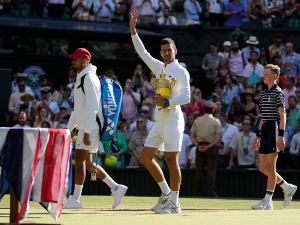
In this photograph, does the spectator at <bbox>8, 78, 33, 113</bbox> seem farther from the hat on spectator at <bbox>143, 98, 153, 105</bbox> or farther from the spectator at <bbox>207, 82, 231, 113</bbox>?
the spectator at <bbox>207, 82, 231, 113</bbox>

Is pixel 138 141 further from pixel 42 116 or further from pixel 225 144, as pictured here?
pixel 42 116

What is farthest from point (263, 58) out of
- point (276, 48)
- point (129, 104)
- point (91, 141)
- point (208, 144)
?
point (91, 141)

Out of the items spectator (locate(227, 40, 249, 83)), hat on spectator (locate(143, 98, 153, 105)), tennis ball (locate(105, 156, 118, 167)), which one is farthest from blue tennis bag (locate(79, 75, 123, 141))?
spectator (locate(227, 40, 249, 83))

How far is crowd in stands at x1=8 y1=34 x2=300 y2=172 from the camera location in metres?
18.3

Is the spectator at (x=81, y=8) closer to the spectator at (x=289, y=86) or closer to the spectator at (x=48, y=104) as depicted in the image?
the spectator at (x=48, y=104)

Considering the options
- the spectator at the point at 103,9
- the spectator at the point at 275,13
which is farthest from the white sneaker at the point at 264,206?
the spectator at the point at 275,13

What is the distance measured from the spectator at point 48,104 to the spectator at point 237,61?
16.3 ft

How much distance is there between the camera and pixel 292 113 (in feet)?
63.2

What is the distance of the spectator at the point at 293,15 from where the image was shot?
2598cm

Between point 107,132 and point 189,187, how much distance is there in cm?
736

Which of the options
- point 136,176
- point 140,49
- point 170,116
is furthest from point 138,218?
point 136,176

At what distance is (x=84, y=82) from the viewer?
10.6 meters

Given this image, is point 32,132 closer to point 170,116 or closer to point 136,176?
point 170,116

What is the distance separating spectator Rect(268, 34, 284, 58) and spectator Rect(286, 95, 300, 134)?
3.93 m
